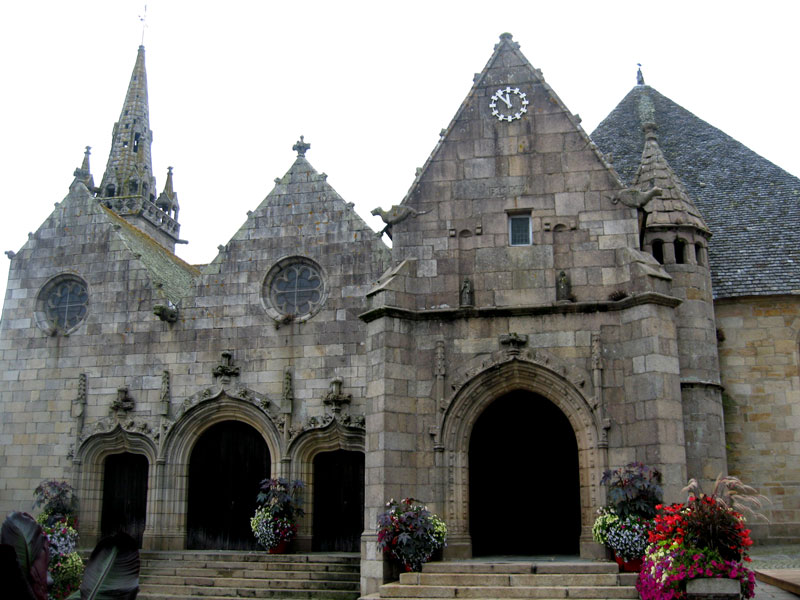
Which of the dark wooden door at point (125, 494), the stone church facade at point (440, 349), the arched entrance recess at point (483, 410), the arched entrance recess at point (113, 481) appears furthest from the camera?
the dark wooden door at point (125, 494)

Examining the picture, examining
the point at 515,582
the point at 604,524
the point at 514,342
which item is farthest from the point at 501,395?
the point at 515,582

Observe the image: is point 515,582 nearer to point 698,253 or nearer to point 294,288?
point 698,253

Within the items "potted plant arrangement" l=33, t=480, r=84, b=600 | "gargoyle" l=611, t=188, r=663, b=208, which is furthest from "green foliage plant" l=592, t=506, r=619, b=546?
"potted plant arrangement" l=33, t=480, r=84, b=600

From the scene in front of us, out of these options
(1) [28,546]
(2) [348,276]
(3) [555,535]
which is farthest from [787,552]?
(1) [28,546]

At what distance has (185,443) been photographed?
61.7 feet

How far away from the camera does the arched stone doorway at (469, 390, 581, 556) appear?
52.9ft

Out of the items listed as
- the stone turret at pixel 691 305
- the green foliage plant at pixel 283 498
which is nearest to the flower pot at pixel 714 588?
the stone turret at pixel 691 305

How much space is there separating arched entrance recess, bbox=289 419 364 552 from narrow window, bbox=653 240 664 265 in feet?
22.8

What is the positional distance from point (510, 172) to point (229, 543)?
10018mm

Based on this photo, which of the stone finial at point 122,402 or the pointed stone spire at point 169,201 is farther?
the pointed stone spire at point 169,201

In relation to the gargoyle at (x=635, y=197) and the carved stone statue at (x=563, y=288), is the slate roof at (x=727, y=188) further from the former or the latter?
the carved stone statue at (x=563, y=288)

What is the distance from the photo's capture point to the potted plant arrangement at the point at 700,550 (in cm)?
1037

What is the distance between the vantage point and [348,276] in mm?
18859

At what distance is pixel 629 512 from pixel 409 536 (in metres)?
3.31
